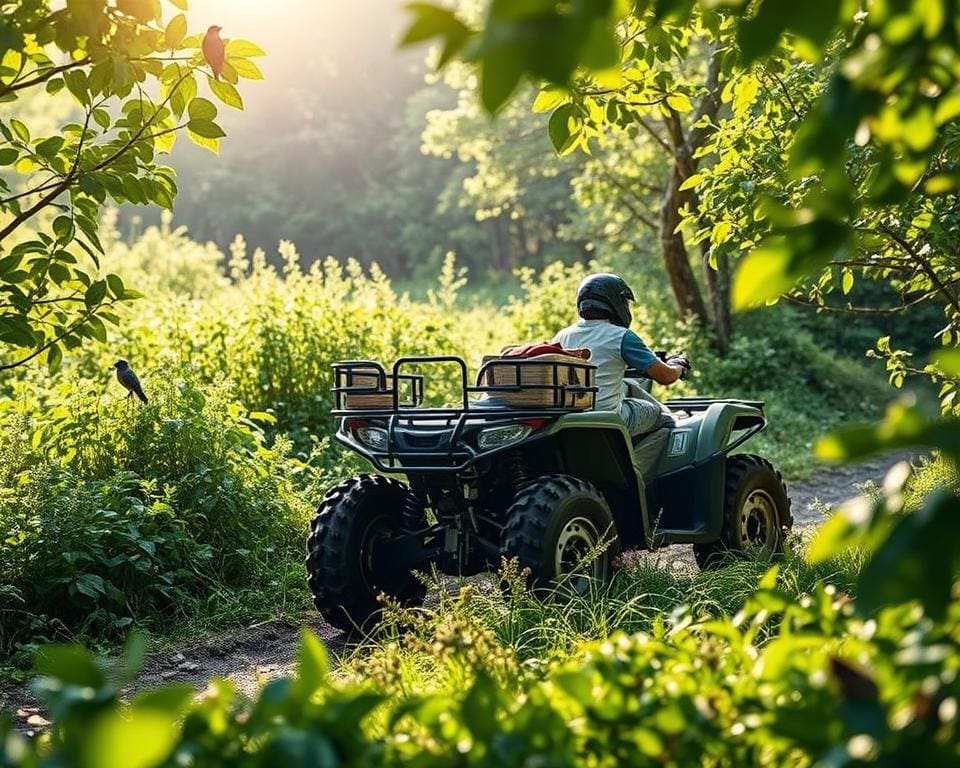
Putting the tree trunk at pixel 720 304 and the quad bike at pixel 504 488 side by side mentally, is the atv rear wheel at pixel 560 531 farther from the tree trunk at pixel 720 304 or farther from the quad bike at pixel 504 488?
the tree trunk at pixel 720 304

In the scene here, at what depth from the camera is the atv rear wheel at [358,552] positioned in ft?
18.7

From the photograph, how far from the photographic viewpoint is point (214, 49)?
4.00 m

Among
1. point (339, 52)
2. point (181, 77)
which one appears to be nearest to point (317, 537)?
point (181, 77)

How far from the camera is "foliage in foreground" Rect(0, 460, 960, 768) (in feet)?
5.41

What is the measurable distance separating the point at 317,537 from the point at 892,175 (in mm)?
4073

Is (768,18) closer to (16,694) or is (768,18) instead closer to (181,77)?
(181,77)

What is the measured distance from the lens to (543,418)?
18.0 ft

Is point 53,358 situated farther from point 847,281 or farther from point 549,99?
point 847,281

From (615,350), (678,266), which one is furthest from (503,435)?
(678,266)

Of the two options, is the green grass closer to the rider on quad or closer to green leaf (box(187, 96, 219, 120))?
the rider on quad

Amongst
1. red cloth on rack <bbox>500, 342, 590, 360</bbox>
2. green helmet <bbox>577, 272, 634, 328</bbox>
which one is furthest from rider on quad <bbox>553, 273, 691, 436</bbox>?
red cloth on rack <bbox>500, 342, 590, 360</bbox>

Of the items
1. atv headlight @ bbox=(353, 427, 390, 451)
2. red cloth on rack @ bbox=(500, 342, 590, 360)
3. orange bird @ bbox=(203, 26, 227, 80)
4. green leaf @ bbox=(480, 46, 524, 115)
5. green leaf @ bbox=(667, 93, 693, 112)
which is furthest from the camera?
atv headlight @ bbox=(353, 427, 390, 451)

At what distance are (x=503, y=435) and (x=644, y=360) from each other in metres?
1.00

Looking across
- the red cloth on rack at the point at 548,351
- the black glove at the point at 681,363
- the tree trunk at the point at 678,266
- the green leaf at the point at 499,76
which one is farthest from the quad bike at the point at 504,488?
the tree trunk at the point at 678,266
